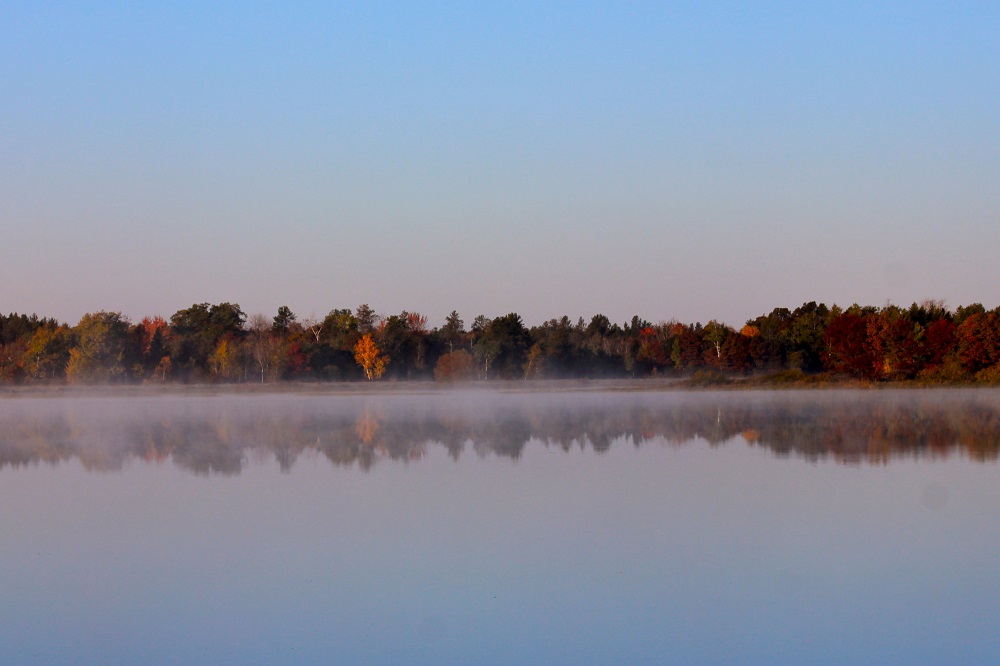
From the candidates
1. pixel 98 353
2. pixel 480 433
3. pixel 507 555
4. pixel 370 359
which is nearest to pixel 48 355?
pixel 98 353

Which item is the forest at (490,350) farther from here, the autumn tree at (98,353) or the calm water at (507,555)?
the calm water at (507,555)

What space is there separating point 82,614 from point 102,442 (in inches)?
615

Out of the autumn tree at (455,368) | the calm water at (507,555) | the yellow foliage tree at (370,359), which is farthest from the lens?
the autumn tree at (455,368)

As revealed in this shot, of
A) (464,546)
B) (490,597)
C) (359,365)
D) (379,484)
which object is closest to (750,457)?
(379,484)

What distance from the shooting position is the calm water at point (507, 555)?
697 centimetres

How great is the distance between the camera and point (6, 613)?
25.5 ft

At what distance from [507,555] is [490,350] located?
66.9 m

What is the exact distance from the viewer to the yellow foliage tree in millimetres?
73250

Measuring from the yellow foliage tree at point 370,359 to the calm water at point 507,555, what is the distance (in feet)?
178

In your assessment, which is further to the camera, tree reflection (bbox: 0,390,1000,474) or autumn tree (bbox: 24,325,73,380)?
autumn tree (bbox: 24,325,73,380)

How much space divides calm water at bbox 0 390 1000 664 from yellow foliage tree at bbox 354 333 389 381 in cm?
5420

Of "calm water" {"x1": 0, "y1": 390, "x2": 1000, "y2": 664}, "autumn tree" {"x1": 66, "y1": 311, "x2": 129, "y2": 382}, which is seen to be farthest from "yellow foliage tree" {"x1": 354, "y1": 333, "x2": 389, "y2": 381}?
"calm water" {"x1": 0, "y1": 390, "x2": 1000, "y2": 664}

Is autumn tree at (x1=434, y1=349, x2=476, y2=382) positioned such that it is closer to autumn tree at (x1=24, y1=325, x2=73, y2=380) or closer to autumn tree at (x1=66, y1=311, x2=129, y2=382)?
autumn tree at (x1=66, y1=311, x2=129, y2=382)

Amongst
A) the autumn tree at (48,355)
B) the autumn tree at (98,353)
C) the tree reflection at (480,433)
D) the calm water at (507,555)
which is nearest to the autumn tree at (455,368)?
the autumn tree at (98,353)
